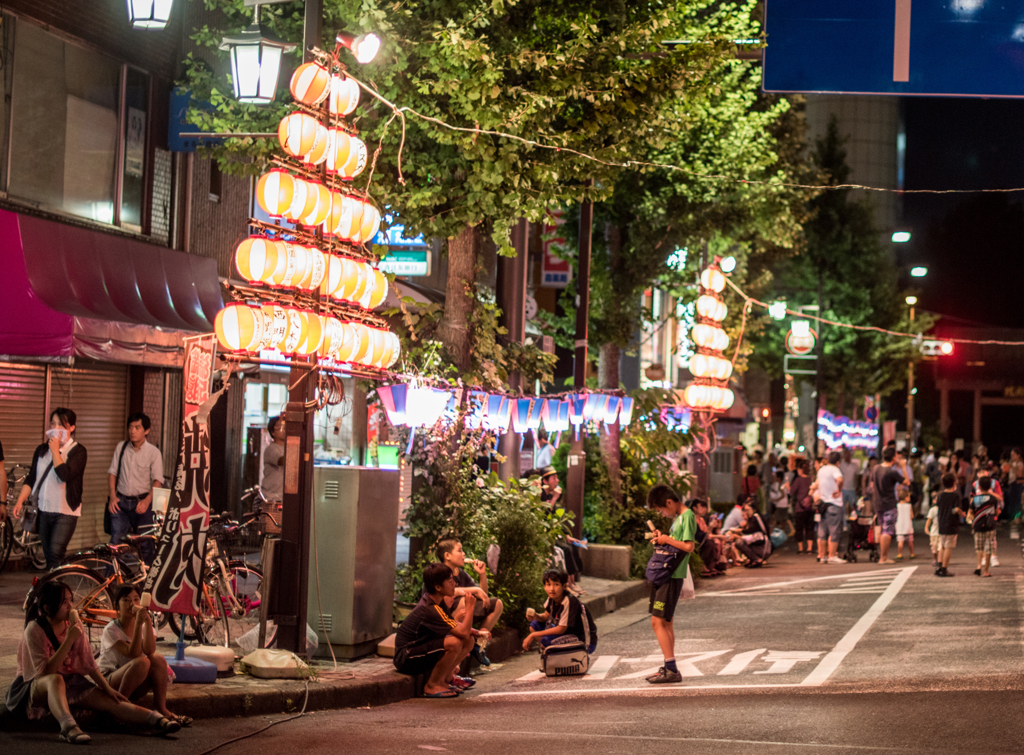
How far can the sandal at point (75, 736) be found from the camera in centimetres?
723

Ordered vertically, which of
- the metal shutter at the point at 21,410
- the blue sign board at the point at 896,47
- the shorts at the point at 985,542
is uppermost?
the blue sign board at the point at 896,47

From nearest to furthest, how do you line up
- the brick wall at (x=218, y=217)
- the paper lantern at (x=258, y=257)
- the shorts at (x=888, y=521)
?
the paper lantern at (x=258, y=257), the brick wall at (x=218, y=217), the shorts at (x=888, y=521)

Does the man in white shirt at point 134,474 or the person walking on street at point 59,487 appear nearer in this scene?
the person walking on street at point 59,487

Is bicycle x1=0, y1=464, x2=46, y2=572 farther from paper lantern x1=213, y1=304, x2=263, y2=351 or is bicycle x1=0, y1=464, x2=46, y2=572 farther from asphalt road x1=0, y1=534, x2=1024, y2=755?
asphalt road x1=0, y1=534, x2=1024, y2=755

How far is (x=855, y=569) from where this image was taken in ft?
68.9

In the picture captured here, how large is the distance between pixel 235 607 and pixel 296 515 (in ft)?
4.10

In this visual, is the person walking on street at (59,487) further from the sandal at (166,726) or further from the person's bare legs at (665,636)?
the person's bare legs at (665,636)

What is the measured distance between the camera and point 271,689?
898cm

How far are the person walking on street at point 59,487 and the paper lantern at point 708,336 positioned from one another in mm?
13238

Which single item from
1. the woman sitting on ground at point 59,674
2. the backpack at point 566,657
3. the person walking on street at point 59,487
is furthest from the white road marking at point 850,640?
the person walking on street at point 59,487

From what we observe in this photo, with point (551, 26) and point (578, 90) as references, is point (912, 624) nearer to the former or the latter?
point (578, 90)

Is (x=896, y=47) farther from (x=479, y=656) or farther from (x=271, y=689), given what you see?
(x=271, y=689)

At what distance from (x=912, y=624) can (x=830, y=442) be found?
3792 cm

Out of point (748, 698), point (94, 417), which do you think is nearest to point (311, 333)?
point (748, 698)
